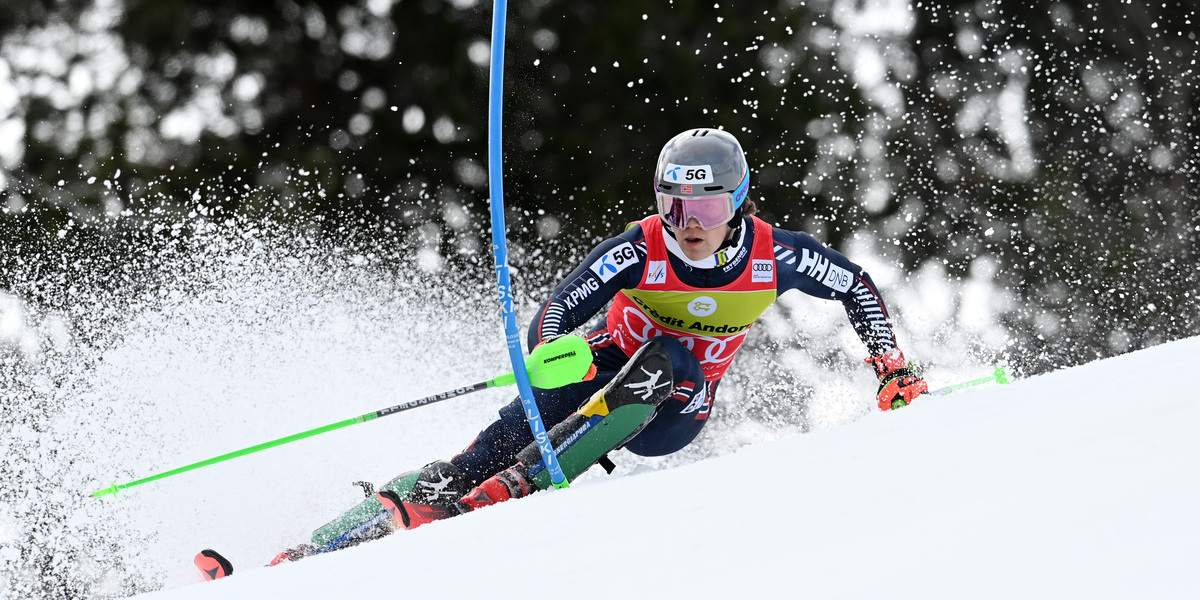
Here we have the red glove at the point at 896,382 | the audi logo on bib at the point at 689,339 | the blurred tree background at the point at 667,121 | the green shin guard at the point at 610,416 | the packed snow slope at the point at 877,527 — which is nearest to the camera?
the packed snow slope at the point at 877,527

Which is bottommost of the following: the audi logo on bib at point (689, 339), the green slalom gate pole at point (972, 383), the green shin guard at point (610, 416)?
the green slalom gate pole at point (972, 383)

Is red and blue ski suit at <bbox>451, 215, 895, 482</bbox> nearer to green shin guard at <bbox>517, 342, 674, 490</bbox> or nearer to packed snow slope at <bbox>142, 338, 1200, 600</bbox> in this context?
green shin guard at <bbox>517, 342, 674, 490</bbox>

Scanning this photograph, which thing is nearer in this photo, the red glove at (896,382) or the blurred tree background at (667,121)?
the red glove at (896,382)

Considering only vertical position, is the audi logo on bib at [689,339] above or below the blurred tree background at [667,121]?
below

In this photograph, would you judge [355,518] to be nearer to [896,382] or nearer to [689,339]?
[689,339]

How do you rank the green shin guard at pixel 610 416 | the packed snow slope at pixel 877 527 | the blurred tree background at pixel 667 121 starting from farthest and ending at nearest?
1. the blurred tree background at pixel 667 121
2. the green shin guard at pixel 610 416
3. the packed snow slope at pixel 877 527

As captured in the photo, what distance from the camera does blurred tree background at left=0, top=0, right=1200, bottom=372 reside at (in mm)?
11953

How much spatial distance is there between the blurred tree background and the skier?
7.99 meters

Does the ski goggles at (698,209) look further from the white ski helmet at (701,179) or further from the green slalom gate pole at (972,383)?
the green slalom gate pole at (972,383)

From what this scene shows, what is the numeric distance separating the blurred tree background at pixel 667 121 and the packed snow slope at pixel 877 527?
968 cm

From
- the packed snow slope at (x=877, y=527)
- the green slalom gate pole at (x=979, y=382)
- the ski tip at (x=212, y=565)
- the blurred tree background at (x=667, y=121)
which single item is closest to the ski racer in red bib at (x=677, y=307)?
the green slalom gate pole at (x=979, y=382)

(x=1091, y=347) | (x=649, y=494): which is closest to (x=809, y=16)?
(x=1091, y=347)

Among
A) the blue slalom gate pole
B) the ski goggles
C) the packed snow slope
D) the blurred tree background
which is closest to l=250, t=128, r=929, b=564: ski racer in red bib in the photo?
the ski goggles

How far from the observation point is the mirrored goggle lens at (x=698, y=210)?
319 centimetres
